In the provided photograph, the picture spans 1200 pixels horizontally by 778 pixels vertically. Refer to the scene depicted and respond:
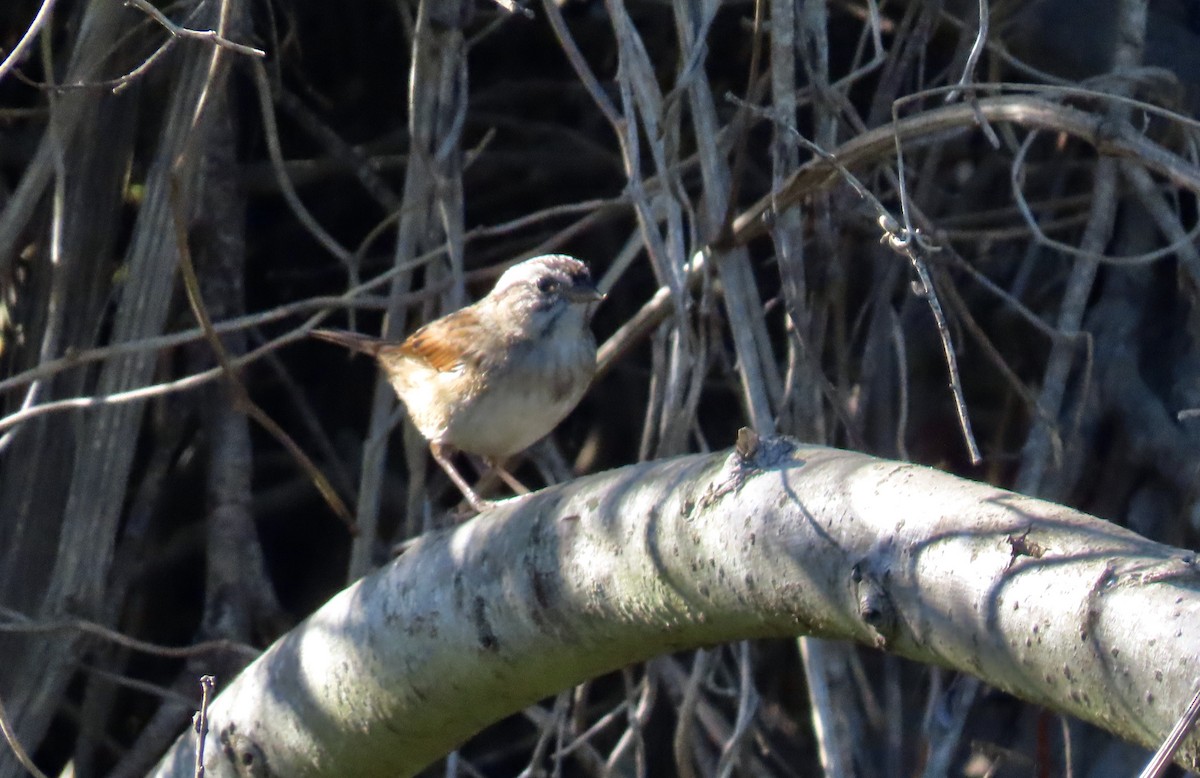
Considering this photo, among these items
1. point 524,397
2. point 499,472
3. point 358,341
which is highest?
point 358,341

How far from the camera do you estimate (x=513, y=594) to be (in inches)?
78.5

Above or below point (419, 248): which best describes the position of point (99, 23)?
above

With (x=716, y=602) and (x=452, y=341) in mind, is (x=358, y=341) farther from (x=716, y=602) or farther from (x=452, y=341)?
(x=716, y=602)

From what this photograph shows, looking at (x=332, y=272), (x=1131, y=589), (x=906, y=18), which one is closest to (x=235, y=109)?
(x=332, y=272)

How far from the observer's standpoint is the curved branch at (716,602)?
53.0 inches

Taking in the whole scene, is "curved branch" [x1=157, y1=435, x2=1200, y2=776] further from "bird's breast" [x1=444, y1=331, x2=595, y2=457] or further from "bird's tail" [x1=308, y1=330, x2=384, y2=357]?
"bird's tail" [x1=308, y1=330, x2=384, y2=357]

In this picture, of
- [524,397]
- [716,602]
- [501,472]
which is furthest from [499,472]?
[716,602]

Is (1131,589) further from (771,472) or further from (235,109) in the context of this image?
(235,109)

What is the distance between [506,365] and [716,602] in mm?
1512

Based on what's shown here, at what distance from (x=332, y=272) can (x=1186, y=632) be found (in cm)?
318

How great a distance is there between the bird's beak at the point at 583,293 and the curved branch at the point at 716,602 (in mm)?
1097

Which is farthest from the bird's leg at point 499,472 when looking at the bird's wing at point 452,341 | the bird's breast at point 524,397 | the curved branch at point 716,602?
the curved branch at point 716,602

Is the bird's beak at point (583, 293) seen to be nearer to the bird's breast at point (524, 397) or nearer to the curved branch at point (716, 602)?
the bird's breast at point (524, 397)

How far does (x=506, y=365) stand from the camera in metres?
3.23
